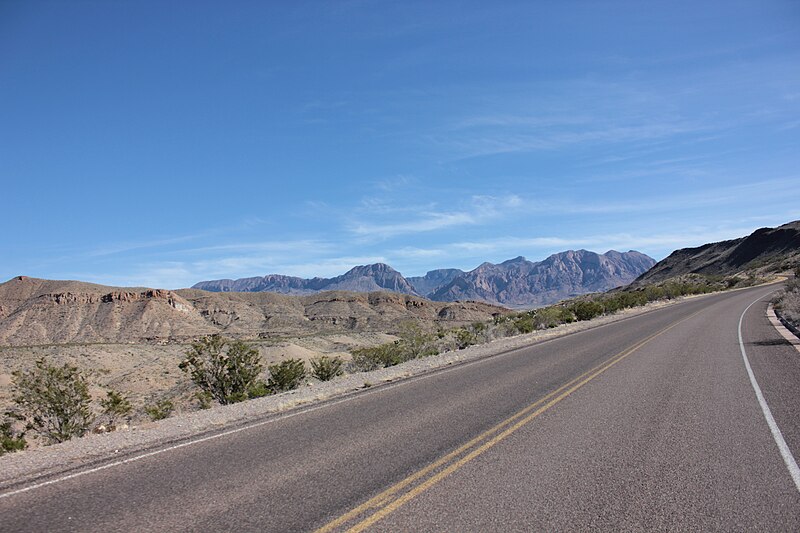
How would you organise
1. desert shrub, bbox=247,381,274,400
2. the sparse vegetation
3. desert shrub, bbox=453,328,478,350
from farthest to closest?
the sparse vegetation, desert shrub, bbox=453,328,478,350, desert shrub, bbox=247,381,274,400

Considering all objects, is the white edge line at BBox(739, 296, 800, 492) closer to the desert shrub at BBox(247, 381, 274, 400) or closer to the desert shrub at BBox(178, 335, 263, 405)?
the desert shrub at BBox(247, 381, 274, 400)

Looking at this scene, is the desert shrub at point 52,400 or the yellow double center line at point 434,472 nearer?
the yellow double center line at point 434,472

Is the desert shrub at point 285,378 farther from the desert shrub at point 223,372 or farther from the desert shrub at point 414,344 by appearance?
the desert shrub at point 414,344

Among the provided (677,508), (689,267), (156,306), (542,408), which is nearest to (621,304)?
(542,408)

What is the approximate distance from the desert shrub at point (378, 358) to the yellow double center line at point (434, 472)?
10.8 meters

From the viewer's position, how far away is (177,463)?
22.9ft

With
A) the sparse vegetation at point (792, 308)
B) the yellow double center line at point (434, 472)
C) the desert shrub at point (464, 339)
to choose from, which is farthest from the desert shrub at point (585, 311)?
the yellow double center line at point (434, 472)

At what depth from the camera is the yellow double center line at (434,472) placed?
4.86m

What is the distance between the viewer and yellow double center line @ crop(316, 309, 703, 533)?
4859 mm

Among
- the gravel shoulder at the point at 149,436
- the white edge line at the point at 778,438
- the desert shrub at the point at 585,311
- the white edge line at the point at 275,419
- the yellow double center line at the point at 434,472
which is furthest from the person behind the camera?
the desert shrub at the point at 585,311

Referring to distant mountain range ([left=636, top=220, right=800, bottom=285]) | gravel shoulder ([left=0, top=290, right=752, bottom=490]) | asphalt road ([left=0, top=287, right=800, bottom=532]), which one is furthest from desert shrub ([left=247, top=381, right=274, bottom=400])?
distant mountain range ([left=636, top=220, right=800, bottom=285])

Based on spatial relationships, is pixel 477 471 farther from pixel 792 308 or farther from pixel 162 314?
pixel 162 314

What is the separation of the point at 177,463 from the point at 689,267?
205 m

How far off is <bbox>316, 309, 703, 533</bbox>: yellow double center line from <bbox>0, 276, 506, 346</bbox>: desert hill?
75.7 m
